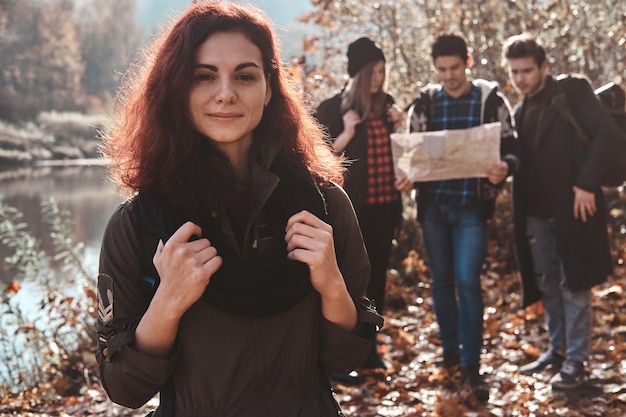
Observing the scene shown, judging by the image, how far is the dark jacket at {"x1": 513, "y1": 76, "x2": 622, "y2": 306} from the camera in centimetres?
461

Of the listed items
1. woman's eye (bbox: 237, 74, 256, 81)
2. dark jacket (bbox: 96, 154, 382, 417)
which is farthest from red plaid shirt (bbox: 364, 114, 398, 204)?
dark jacket (bbox: 96, 154, 382, 417)

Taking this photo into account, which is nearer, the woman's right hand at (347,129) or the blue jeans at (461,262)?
the blue jeans at (461,262)

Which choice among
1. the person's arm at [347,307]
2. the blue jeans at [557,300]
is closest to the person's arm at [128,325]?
the person's arm at [347,307]

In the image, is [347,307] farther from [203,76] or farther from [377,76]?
[377,76]

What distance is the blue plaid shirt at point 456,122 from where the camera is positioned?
4715 millimetres

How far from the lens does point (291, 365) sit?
6.06ft

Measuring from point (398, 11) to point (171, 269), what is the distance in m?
8.02

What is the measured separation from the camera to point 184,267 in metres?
1.67

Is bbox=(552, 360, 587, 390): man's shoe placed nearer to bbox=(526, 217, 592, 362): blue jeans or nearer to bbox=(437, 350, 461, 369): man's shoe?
bbox=(526, 217, 592, 362): blue jeans

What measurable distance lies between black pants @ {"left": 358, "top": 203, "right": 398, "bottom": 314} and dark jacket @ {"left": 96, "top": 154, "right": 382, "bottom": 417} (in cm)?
329

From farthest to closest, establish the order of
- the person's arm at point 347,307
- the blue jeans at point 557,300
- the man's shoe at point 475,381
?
the blue jeans at point 557,300
the man's shoe at point 475,381
the person's arm at point 347,307

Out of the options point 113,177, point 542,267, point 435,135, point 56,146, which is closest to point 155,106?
point 113,177

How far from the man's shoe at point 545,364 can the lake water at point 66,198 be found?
14.6 feet

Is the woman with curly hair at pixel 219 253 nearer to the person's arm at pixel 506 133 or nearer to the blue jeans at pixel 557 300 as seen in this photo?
the person's arm at pixel 506 133
